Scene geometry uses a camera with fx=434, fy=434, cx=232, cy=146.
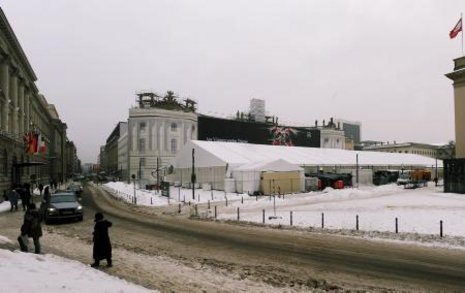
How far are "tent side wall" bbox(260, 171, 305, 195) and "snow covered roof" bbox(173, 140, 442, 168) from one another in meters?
5.22

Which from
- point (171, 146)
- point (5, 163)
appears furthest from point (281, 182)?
point (171, 146)

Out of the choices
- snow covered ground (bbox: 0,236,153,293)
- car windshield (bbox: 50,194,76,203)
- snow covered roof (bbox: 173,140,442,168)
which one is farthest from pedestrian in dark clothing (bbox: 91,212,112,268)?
snow covered roof (bbox: 173,140,442,168)

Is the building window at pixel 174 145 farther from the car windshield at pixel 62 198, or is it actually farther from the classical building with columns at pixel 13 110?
the car windshield at pixel 62 198

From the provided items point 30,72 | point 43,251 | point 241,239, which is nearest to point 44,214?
point 43,251

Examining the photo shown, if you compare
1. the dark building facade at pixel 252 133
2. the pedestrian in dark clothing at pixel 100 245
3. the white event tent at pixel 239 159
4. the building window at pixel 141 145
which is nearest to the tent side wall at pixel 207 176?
the white event tent at pixel 239 159

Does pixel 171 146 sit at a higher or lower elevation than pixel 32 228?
higher

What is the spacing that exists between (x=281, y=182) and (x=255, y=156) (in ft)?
43.3

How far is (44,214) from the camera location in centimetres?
2422

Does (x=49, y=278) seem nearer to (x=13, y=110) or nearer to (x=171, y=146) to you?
(x=13, y=110)

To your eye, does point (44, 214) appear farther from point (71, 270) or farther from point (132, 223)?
point (71, 270)

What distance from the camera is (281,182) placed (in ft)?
163

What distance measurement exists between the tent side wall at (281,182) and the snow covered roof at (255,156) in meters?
5.22

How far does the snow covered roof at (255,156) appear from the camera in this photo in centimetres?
5781

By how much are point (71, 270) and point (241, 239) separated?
9.43m
